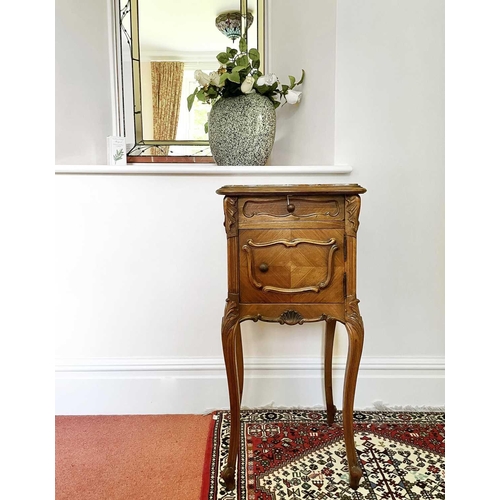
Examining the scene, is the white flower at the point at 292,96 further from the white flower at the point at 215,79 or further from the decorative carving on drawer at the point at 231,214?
the decorative carving on drawer at the point at 231,214

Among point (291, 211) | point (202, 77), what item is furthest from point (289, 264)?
point (202, 77)

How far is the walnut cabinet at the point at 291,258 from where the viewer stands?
1.17m

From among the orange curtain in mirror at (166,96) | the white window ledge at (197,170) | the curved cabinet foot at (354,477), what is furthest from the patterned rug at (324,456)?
the orange curtain in mirror at (166,96)

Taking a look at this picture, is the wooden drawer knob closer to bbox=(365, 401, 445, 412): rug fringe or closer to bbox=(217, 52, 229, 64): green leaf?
bbox=(365, 401, 445, 412): rug fringe

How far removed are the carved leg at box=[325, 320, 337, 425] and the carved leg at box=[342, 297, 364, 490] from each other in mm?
312

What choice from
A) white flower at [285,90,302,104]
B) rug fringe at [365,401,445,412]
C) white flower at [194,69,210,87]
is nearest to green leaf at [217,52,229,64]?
white flower at [194,69,210,87]

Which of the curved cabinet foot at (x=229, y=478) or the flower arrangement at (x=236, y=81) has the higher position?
the flower arrangement at (x=236, y=81)

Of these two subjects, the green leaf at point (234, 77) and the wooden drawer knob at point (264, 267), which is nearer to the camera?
the wooden drawer knob at point (264, 267)

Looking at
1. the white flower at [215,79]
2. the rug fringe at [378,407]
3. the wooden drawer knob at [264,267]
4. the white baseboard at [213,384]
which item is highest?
the white flower at [215,79]

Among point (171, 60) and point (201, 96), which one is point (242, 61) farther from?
point (171, 60)

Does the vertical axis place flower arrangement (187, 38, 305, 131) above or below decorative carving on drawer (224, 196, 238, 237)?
above

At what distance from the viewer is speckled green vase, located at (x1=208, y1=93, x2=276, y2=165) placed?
5.43 ft
